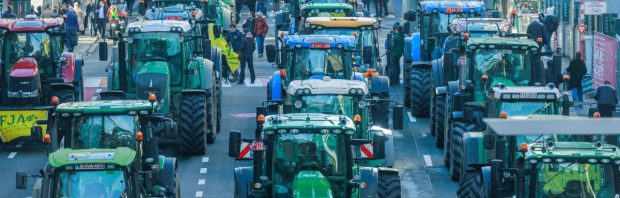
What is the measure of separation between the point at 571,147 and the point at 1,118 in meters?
16.4

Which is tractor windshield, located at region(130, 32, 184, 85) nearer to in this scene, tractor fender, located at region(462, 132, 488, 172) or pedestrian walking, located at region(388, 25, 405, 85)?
tractor fender, located at region(462, 132, 488, 172)

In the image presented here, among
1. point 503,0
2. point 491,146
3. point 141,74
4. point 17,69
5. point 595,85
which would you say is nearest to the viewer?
point 491,146

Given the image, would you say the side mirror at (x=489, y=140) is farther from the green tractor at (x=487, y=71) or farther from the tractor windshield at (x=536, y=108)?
the green tractor at (x=487, y=71)

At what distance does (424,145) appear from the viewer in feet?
116

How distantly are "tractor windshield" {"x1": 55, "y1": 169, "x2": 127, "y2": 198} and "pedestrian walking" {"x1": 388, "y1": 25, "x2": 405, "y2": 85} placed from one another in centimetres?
2435

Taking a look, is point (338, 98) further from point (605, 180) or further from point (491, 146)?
point (605, 180)

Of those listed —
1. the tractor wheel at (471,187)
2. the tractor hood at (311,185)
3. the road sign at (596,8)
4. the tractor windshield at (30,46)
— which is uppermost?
the road sign at (596,8)

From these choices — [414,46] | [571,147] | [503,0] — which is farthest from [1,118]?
[503,0]

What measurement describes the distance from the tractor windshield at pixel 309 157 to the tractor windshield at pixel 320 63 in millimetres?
11367

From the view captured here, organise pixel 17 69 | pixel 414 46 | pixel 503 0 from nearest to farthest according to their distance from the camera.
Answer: pixel 17 69, pixel 414 46, pixel 503 0

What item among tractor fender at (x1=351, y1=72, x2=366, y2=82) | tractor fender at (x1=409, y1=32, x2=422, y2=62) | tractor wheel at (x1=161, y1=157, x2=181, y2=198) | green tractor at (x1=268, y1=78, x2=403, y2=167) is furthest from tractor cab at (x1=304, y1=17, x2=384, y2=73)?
tractor wheel at (x1=161, y1=157, x2=181, y2=198)

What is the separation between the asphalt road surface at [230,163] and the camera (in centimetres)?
3014

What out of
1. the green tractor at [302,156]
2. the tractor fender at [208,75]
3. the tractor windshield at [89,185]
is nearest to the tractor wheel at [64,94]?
the tractor fender at [208,75]

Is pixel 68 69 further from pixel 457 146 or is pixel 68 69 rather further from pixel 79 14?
pixel 79 14
